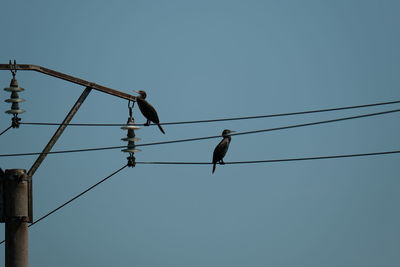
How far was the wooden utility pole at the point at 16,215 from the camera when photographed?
34.4ft

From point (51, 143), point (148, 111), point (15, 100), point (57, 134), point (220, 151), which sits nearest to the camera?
point (51, 143)

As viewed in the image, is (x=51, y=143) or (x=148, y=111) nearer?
(x=51, y=143)

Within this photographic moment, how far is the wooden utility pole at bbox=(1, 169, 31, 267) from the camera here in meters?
10.5

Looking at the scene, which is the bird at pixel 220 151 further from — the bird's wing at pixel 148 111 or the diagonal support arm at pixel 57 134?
the diagonal support arm at pixel 57 134

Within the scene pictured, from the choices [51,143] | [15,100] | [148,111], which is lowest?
[51,143]

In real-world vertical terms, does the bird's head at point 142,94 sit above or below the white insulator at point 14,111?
above

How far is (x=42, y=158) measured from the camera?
1090 cm

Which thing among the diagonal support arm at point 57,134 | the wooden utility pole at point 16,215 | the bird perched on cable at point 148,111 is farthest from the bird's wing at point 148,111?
the wooden utility pole at point 16,215

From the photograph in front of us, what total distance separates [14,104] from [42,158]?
1455mm

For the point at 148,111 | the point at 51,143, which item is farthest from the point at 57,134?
the point at 148,111

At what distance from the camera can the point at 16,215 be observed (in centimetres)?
1063

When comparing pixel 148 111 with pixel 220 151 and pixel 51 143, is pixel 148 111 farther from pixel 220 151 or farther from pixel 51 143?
pixel 51 143

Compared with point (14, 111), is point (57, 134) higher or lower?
lower

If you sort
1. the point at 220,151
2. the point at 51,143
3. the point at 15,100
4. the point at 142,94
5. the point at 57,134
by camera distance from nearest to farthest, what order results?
the point at 51,143 → the point at 57,134 → the point at 15,100 → the point at 220,151 → the point at 142,94
